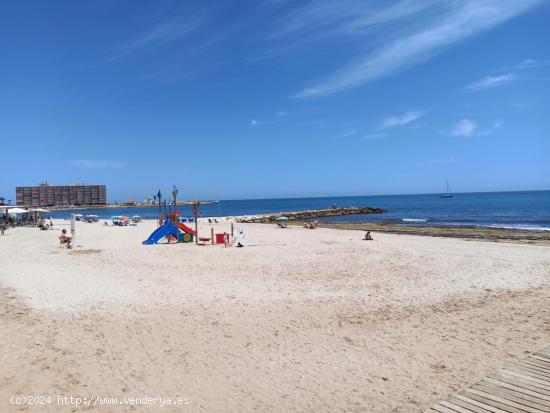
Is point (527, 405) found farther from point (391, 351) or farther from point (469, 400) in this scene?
point (391, 351)

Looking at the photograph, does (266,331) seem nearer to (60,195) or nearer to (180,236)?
(180,236)

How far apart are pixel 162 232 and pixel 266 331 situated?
48.5 feet

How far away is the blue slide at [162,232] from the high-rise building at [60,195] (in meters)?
118

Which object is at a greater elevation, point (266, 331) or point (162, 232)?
point (162, 232)

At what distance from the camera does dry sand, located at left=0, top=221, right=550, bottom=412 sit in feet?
17.1

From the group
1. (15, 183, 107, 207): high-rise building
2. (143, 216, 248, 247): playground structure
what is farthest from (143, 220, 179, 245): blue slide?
(15, 183, 107, 207): high-rise building

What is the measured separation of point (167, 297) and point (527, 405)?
25.0ft

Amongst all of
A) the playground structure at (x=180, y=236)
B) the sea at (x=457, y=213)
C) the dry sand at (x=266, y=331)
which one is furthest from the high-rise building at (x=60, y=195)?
the dry sand at (x=266, y=331)

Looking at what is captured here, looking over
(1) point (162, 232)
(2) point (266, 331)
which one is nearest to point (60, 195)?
(1) point (162, 232)

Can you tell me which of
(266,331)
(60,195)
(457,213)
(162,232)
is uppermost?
(60,195)

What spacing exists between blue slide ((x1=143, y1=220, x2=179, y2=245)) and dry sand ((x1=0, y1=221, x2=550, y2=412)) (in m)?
6.53

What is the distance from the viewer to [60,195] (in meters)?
138

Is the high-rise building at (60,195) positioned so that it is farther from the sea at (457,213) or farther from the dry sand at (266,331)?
the dry sand at (266,331)

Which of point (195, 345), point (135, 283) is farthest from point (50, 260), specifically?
point (195, 345)
